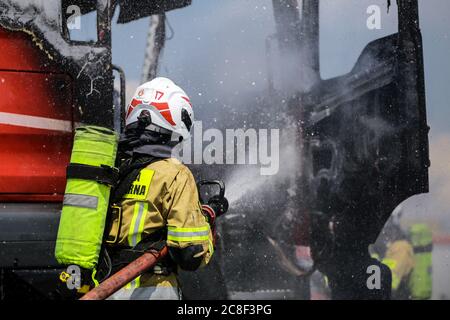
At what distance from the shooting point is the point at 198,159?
14.8 ft

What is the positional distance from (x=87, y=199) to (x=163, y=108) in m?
Answer: 0.48

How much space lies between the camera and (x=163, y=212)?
3.19 meters

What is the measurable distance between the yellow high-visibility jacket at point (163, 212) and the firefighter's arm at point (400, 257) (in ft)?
6.43

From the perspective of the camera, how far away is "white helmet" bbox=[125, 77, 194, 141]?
11.0 ft

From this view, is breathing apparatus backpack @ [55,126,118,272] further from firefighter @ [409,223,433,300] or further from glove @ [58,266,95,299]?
firefighter @ [409,223,433,300]

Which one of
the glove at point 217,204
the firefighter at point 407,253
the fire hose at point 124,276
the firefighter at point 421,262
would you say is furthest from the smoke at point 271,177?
the fire hose at point 124,276

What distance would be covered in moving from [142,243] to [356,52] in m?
1.97

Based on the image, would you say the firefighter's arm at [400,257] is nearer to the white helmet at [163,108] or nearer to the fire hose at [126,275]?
the white helmet at [163,108]

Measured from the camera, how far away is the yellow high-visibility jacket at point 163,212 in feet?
10.3

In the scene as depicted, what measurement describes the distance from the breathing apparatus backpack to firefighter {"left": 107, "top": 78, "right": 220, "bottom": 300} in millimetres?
93

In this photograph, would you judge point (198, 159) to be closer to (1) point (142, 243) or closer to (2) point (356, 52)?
(2) point (356, 52)

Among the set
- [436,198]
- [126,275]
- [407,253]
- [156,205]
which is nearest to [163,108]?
[156,205]

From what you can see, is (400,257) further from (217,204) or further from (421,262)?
(217,204)
